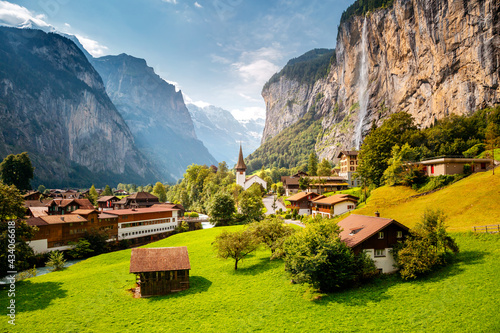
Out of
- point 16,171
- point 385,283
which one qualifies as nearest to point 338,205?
point 385,283

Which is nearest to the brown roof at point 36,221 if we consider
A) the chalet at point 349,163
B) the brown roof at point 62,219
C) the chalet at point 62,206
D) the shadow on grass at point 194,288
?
the brown roof at point 62,219

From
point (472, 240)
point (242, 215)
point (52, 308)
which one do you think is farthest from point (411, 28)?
point (52, 308)

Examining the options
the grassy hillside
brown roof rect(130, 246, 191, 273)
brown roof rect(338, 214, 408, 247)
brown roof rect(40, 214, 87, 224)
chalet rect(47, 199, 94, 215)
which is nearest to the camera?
brown roof rect(338, 214, 408, 247)

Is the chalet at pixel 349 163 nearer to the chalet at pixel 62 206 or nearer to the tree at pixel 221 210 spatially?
the tree at pixel 221 210

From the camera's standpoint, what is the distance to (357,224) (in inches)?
1232

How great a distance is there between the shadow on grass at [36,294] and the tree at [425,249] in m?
34.7

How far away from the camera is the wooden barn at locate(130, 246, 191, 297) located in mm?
29417

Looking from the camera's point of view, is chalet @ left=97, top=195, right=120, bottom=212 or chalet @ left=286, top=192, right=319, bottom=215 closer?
chalet @ left=286, top=192, right=319, bottom=215

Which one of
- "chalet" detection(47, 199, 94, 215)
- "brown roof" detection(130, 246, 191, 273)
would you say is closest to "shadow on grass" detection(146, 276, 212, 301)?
"brown roof" detection(130, 246, 191, 273)

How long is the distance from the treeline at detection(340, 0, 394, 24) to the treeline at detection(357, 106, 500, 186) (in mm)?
90095

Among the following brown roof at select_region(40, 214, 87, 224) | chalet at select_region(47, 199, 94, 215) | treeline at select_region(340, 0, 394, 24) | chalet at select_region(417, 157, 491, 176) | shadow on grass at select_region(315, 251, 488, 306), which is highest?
treeline at select_region(340, 0, 394, 24)

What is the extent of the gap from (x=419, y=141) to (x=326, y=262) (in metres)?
64.0

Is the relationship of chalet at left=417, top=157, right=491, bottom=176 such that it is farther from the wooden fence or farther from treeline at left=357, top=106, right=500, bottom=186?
the wooden fence

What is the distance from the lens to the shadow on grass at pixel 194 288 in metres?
28.8
